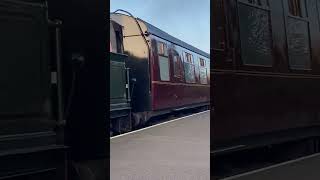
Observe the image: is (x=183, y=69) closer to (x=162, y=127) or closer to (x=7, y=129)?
(x=162, y=127)

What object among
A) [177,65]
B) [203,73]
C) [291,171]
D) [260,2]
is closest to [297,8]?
[260,2]

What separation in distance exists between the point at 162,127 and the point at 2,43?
108 centimetres

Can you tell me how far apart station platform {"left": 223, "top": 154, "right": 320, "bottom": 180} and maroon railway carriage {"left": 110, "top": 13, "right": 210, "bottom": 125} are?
1.16m

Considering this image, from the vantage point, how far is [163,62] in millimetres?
3039

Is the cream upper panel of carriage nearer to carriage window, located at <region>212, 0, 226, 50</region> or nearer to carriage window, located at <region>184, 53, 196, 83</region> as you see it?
carriage window, located at <region>184, 53, 196, 83</region>

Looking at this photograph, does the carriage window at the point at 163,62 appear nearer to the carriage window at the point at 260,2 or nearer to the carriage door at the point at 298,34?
the carriage window at the point at 260,2

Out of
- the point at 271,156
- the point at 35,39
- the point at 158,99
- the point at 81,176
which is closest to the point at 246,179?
the point at 271,156

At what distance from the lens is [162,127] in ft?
9.70

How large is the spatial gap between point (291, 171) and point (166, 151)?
2.65m

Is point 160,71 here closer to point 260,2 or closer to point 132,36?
point 132,36

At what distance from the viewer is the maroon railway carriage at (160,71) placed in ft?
8.83

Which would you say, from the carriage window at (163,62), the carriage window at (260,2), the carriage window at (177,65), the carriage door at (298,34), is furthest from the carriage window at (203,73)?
the carriage door at (298,34)

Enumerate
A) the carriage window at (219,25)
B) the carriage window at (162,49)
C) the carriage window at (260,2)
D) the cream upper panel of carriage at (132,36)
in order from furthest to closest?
1. the carriage window at (260,2)
2. the carriage window at (219,25)
3. the carriage window at (162,49)
4. the cream upper panel of carriage at (132,36)

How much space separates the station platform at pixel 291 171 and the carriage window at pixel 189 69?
117 cm
